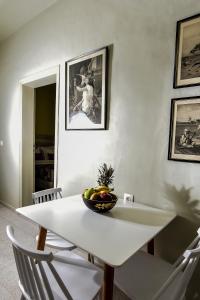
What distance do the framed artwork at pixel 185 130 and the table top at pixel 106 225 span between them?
1.52ft

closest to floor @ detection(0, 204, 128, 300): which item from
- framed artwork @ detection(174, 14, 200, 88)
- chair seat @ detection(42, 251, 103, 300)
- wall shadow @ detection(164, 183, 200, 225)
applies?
chair seat @ detection(42, 251, 103, 300)

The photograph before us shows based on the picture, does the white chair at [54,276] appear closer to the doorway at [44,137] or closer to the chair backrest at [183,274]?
the chair backrest at [183,274]

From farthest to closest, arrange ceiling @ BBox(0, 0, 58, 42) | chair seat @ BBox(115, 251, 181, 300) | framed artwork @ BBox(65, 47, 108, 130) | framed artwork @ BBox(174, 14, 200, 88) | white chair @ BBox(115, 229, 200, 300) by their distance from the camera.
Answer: ceiling @ BBox(0, 0, 58, 42) < framed artwork @ BBox(65, 47, 108, 130) < framed artwork @ BBox(174, 14, 200, 88) < chair seat @ BBox(115, 251, 181, 300) < white chair @ BBox(115, 229, 200, 300)

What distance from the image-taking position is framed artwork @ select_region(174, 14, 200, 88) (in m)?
1.44

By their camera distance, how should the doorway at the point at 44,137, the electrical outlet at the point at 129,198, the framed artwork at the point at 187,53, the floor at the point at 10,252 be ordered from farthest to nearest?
the doorway at the point at 44,137 < the electrical outlet at the point at 129,198 < the floor at the point at 10,252 < the framed artwork at the point at 187,53

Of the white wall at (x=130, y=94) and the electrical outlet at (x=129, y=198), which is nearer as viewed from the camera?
the white wall at (x=130, y=94)

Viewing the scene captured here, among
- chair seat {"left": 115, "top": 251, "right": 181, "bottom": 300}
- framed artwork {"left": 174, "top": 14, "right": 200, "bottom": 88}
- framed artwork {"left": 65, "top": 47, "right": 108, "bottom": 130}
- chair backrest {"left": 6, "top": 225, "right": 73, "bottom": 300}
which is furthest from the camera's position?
framed artwork {"left": 65, "top": 47, "right": 108, "bottom": 130}

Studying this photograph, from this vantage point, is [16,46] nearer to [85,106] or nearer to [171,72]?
[85,106]

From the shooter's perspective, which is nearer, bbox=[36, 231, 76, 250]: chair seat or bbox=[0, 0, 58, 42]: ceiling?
bbox=[36, 231, 76, 250]: chair seat

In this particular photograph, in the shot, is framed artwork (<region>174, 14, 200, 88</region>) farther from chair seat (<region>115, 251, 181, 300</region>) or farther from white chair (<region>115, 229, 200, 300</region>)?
chair seat (<region>115, 251, 181, 300</region>)

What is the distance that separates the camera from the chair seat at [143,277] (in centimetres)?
111

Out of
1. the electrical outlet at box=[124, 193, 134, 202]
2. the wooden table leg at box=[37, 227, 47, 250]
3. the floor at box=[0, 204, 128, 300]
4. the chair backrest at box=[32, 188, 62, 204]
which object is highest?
the electrical outlet at box=[124, 193, 134, 202]

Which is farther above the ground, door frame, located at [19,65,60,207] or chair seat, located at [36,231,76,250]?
door frame, located at [19,65,60,207]

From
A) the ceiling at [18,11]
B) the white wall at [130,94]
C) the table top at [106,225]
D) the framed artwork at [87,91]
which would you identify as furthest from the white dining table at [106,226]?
the ceiling at [18,11]
